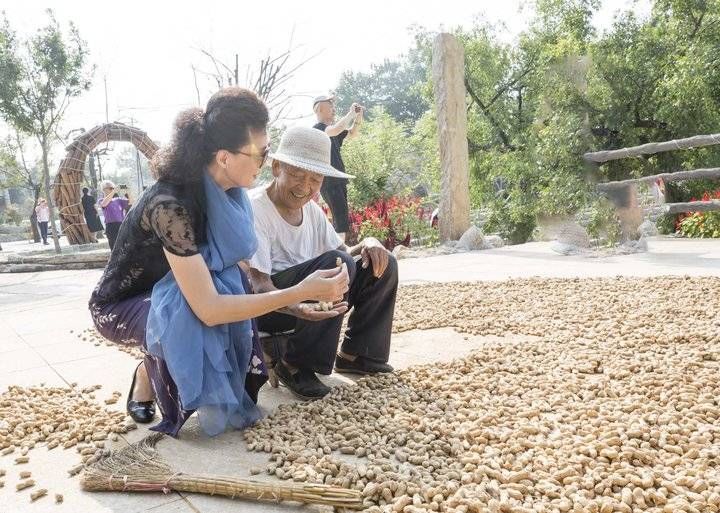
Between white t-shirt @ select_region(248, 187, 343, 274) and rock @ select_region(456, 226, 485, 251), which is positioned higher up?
white t-shirt @ select_region(248, 187, 343, 274)

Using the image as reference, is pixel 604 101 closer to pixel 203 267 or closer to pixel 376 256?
pixel 376 256

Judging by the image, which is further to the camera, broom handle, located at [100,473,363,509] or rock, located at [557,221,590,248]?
rock, located at [557,221,590,248]

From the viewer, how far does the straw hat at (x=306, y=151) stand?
221cm

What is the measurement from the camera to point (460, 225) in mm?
7617

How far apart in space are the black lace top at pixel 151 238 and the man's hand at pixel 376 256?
74cm

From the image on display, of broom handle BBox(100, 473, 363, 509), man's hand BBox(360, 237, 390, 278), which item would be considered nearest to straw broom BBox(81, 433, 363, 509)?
broom handle BBox(100, 473, 363, 509)

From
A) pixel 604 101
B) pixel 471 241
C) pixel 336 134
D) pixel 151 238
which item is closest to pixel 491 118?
pixel 604 101

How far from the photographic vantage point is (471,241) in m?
7.36

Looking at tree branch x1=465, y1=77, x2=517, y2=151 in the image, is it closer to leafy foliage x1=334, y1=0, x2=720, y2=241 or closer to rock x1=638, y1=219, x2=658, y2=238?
leafy foliage x1=334, y1=0, x2=720, y2=241

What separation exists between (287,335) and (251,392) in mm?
296

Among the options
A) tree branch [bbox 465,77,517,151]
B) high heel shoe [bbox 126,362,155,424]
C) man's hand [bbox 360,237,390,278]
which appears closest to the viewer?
high heel shoe [bbox 126,362,155,424]

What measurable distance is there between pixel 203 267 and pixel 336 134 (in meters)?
3.46

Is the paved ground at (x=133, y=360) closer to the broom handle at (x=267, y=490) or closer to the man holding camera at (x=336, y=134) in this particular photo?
the broom handle at (x=267, y=490)

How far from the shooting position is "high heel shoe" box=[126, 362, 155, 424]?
6.92 feet
